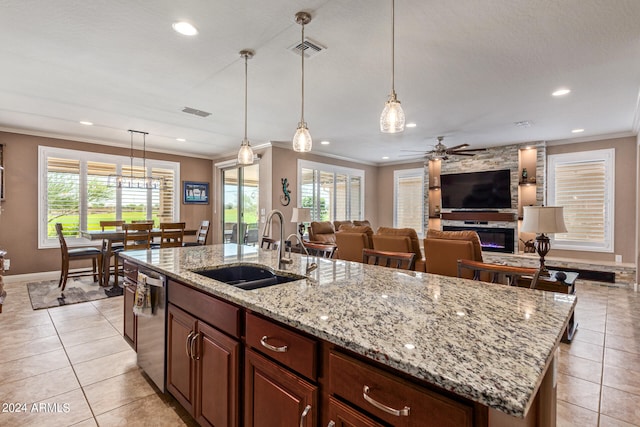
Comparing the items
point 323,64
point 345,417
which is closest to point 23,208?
point 323,64

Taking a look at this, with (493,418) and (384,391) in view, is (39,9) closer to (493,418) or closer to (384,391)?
(384,391)

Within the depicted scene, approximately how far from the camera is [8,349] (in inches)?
107

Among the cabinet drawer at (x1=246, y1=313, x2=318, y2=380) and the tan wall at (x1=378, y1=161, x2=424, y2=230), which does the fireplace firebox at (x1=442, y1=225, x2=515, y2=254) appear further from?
the cabinet drawer at (x1=246, y1=313, x2=318, y2=380)

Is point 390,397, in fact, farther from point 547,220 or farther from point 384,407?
point 547,220

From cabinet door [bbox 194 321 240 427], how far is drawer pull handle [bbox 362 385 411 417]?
0.70 meters

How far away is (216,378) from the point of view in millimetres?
1499

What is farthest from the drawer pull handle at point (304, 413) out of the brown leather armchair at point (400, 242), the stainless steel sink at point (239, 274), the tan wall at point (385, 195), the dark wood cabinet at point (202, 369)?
the tan wall at point (385, 195)

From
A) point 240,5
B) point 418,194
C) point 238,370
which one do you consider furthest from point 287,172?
point 238,370

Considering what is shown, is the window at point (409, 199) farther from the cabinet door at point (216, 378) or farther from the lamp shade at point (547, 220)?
the cabinet door at point (216, 378)

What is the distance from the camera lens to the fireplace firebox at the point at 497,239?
257 inches

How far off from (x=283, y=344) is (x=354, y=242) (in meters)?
3.25

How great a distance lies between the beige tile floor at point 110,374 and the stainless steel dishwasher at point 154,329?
0.19 m

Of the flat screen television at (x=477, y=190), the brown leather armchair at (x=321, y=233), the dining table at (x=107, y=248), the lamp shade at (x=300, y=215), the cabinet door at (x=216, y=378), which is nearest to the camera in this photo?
the cabinet door at (x=216, y=378)

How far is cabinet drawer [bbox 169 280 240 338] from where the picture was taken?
140 cm
